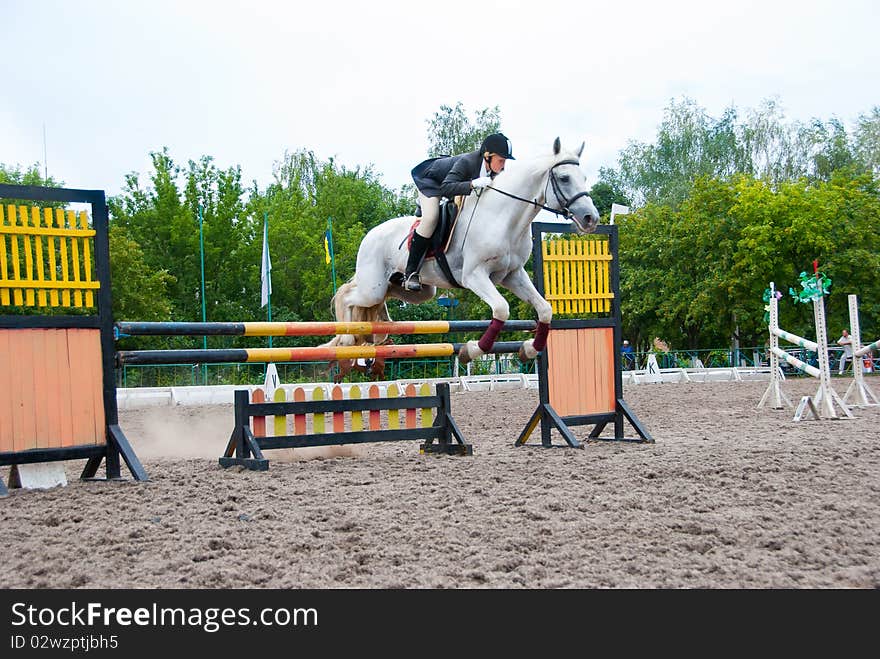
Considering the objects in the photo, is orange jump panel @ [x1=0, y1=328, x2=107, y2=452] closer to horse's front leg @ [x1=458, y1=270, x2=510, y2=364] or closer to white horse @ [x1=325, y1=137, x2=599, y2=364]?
white horse @ [x1=325, y1=137, x2=599, y2=364]

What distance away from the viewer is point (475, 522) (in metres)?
4.28

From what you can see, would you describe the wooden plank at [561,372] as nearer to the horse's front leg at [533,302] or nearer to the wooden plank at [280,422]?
the horse's front leg at [533,302]

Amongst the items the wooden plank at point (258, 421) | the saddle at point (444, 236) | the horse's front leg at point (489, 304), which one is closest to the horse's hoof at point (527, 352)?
A: the horse's front leg at point (489, 304)

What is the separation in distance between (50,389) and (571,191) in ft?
12.8

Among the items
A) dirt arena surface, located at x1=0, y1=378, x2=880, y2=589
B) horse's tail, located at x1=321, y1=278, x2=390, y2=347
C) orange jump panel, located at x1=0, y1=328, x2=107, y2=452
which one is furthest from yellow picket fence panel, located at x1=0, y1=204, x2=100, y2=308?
horse's tail, located at x1=321, y1=278, x2=390, y2=347

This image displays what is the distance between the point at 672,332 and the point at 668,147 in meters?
11.2

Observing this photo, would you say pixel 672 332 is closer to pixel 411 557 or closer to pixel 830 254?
pixel 830 254

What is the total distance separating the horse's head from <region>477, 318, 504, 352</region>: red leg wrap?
911mm

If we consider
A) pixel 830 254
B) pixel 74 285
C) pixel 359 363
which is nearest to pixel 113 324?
pixel 74 285

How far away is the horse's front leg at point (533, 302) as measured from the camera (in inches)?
264

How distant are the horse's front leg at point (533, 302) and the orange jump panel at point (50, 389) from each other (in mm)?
3101

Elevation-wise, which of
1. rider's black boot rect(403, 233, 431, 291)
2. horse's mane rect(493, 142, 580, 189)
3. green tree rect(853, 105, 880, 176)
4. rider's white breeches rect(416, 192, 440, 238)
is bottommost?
rider's black boot rect(403, 233, 431, 291)

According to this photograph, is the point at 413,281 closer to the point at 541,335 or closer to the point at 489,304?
the point at 489,304

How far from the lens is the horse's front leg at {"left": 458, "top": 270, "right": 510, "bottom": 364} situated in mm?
6242
